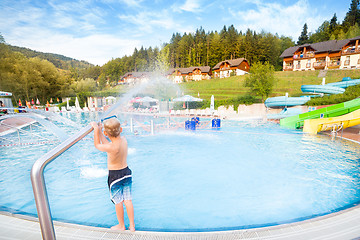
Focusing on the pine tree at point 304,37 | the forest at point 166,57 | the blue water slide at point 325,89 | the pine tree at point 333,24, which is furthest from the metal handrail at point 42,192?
the pine tree at point 304,37

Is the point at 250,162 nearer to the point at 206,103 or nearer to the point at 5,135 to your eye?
the point at 5,135

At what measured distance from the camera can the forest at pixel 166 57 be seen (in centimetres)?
3994

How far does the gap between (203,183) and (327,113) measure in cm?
1453

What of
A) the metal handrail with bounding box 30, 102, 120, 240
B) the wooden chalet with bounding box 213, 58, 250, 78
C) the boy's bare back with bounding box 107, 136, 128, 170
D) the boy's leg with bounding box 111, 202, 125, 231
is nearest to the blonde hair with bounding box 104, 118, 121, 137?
the boy's bare back with bounding box 107, 136, 128, 170

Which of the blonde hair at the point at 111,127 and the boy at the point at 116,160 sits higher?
the blonde hair at the point at 111,127

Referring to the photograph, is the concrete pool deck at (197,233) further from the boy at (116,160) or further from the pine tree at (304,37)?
the pine tree at (304,37)

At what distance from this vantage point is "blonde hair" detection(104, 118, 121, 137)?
281 cm

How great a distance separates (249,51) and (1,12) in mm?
67717

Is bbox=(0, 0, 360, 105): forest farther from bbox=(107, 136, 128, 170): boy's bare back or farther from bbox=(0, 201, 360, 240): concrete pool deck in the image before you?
bbox=(0, 201, 360, 240): concrete pool deck

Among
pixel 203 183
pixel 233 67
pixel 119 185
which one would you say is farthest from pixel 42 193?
pixel 233 67

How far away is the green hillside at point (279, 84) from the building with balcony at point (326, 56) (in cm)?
611

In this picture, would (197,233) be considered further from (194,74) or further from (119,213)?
(194,74)

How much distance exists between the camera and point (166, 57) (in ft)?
123

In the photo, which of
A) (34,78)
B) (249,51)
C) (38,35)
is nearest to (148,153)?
(38,35)
